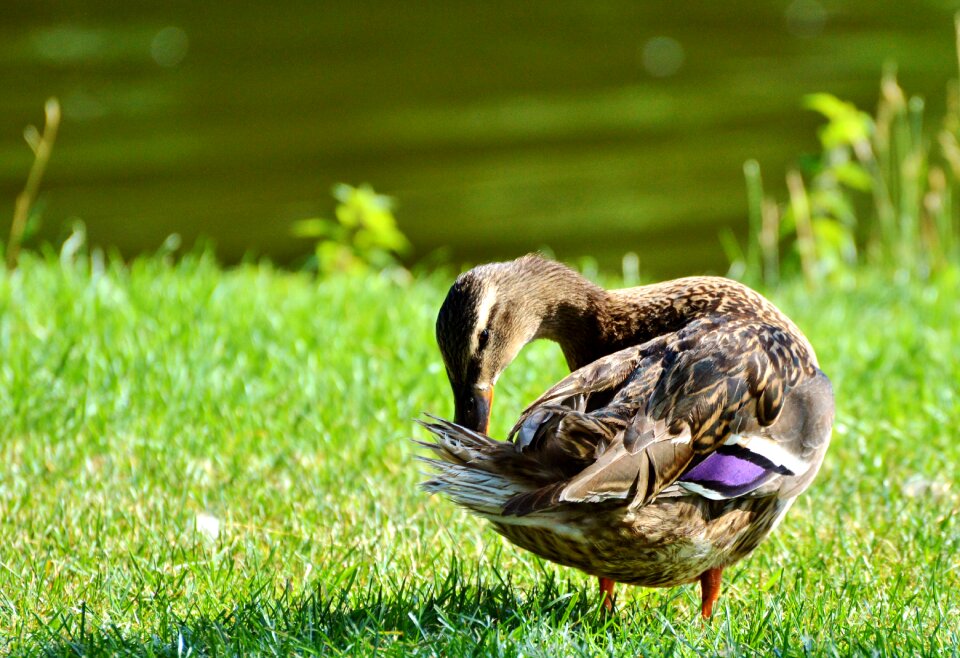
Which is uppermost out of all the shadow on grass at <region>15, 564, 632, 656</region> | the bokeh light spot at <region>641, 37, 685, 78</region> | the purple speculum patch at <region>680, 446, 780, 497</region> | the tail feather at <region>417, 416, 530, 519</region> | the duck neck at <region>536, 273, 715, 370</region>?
the bokeh light spot at <region>641, 37, 685, 78</region>

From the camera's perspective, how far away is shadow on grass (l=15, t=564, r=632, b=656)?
309cm

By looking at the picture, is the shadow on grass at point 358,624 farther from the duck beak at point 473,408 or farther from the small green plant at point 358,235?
the small green plant at point 358,235

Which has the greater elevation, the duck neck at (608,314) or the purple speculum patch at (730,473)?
the duck neck at (608,314)

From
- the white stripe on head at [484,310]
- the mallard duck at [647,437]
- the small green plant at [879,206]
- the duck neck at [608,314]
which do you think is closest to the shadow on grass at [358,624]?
the mallard duck at [647,437]

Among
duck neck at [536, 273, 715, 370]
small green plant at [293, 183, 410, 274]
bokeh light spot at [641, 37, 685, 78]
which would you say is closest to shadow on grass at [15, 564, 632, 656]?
duck neck at [536, 273, 715, 370]

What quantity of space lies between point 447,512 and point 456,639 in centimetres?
130

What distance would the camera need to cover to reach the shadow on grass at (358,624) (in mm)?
3090

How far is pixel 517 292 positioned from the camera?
13.0 feet

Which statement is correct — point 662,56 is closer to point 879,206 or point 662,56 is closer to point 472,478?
point 879,206

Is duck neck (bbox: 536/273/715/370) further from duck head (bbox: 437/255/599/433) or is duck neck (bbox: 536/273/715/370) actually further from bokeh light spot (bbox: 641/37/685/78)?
bokeh light spot (bbox: 641/37/685/78)

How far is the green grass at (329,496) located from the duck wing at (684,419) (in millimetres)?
357

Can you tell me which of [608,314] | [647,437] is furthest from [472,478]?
[608,314]

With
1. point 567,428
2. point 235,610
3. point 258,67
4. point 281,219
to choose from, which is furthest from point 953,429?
point 258,67

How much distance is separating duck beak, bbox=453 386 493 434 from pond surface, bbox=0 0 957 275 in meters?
8.00
